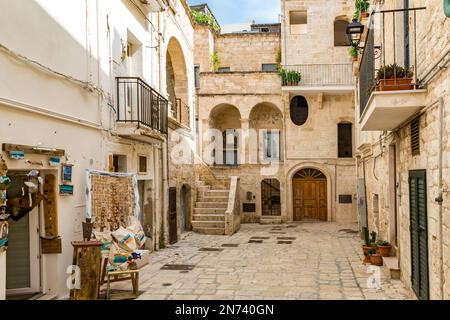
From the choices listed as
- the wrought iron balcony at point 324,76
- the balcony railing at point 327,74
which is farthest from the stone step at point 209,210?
the balcony railing at point 327,74

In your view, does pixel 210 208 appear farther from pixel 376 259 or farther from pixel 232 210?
pixel 376 259

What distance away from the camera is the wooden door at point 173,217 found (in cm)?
1431

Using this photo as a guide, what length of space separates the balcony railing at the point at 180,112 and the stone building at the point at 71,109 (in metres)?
2.96

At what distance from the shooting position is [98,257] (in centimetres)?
731

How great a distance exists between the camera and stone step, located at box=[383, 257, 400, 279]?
9.12 m

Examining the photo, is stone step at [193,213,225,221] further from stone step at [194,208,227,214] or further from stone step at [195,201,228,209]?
stone step at [195,201,228,209]

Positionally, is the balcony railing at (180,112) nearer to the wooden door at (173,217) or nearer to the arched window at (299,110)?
the wooden door at (173,217)

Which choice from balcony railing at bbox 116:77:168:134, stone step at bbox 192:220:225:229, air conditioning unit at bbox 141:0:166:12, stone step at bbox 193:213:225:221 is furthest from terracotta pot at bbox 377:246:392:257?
air conditioning unit at bbox 141:0:166:12

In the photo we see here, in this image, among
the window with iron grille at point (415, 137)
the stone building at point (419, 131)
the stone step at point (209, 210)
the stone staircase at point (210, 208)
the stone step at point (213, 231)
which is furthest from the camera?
the stone step at point (209, 210)

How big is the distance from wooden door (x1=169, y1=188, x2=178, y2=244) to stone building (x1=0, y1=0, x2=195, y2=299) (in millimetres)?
966

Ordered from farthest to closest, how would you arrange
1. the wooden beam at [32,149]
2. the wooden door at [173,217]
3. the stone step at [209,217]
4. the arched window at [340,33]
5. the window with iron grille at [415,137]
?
1. the arched window at [340,33]
2. the stone step at [209,217]
3. the wooden door at [173,217]
4. the window with iron grille at [415,137]
5. the wooden beam at [32,149]

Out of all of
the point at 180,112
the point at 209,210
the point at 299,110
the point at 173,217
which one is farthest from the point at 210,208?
the point at 299,110

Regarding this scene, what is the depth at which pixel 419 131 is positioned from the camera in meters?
6.89
